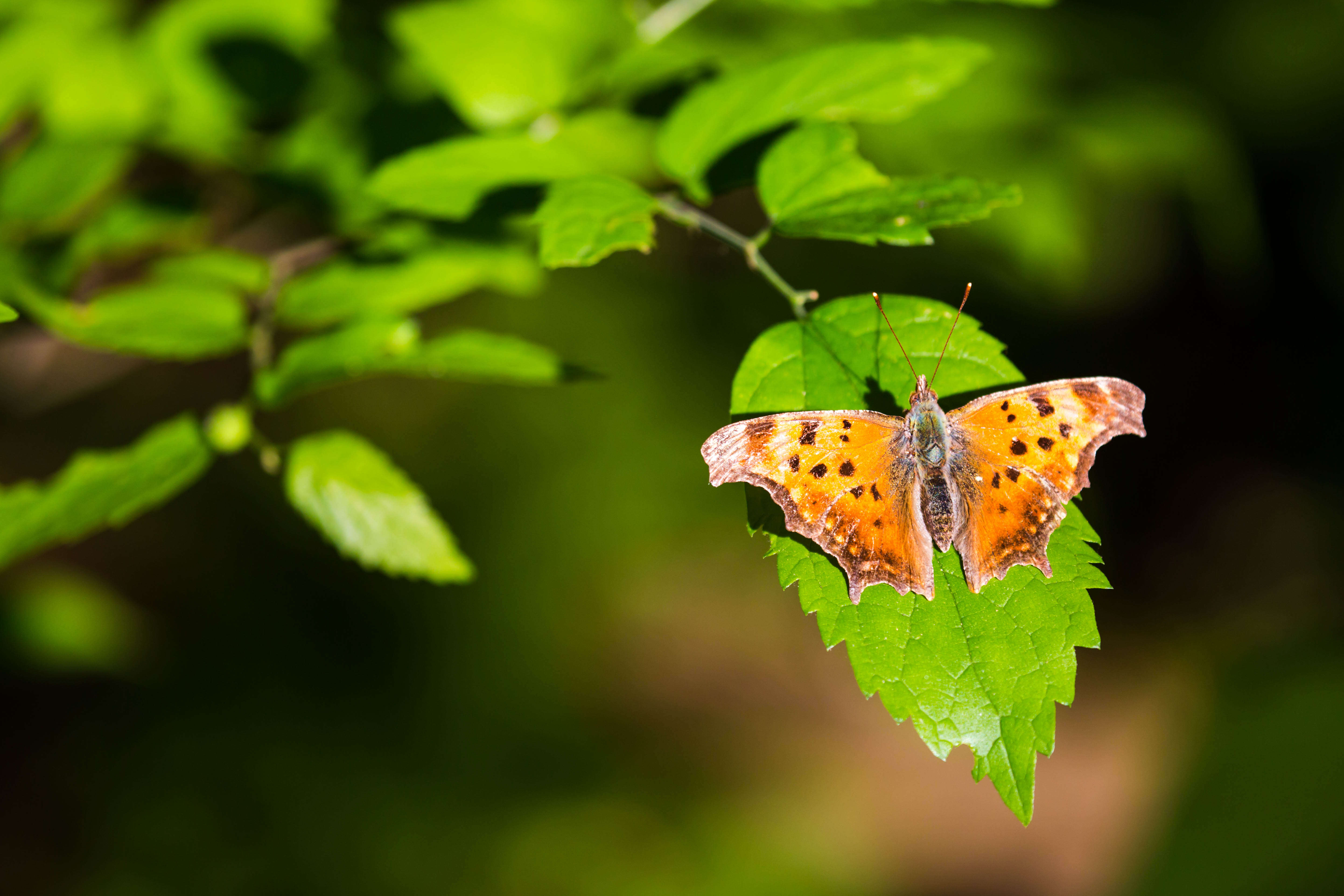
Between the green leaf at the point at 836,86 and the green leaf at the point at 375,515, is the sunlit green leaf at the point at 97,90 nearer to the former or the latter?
the green leaf at the point at 375,515

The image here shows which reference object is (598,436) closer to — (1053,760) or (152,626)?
(152,626)

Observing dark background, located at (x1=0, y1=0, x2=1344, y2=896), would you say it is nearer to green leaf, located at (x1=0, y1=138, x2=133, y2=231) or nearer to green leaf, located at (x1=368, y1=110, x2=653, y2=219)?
green leaf, located at (x1=0, y1=138, x2=133, y2=231)

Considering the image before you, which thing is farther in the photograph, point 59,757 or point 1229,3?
point 59,757

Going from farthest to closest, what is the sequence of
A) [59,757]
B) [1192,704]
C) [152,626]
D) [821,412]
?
1. [1192,704]
2. [152,626]
3. [59,757]
4. [821,412]

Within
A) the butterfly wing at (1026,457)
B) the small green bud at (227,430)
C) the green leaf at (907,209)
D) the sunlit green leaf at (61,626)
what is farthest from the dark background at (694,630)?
the small green bud at (227,430)

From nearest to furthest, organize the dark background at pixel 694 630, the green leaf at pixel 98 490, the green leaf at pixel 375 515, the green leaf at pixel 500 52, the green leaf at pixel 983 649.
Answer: the green leaf at pixel 983 649 → the green leaf at pixel 98 490 → the green leaf at pixel 375 515 → the green leaf at pixel 500 52 → the dark background at pixel 694 630

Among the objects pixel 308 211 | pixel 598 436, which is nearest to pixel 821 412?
pixel 308 211

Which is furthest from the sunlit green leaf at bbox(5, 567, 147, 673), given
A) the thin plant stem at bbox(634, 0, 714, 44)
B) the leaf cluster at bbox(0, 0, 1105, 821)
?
the thin plant stem at bbox(634, 0, 714, 44)
